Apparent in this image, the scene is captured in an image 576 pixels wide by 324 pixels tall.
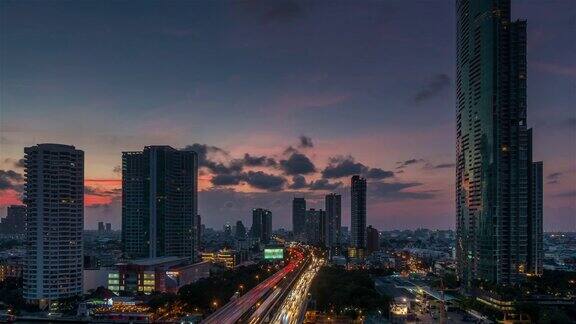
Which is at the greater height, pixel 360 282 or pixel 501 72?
pixel 501 72

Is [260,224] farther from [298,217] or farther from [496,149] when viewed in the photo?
[496,149]

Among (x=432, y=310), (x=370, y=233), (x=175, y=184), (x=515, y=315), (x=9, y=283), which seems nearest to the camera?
(x=515, y=315)

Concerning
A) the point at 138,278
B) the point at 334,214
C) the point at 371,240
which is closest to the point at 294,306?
the point at 138,278

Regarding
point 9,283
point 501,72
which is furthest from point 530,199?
point 9,283

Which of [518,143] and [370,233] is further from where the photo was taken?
[370,233]

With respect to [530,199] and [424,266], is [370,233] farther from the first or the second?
[530,199]
